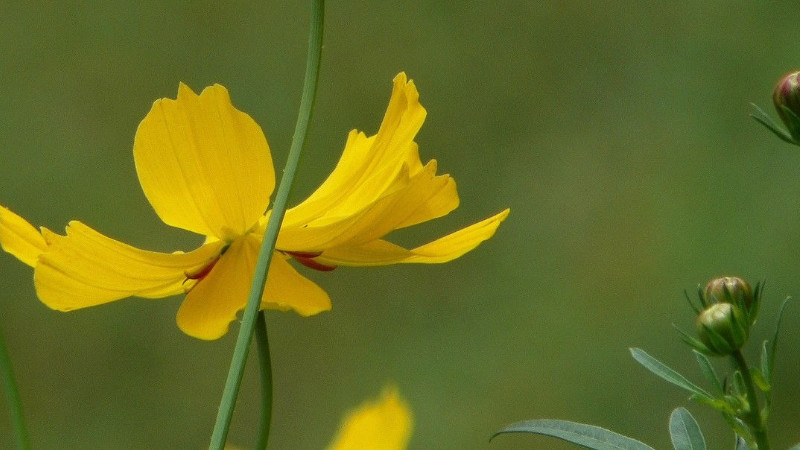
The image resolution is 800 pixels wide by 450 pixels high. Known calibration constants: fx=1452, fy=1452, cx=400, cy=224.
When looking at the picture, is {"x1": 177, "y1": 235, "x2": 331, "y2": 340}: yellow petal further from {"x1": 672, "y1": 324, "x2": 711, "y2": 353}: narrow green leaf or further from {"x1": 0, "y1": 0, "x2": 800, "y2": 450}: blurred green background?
{"x1": 0, "y1": 0, "x2": 800, "y2": 450}: blurred green background

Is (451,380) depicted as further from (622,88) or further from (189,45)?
(189,45)

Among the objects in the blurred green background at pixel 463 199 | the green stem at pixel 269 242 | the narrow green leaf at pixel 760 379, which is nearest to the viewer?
the green stem at pixel 269 242

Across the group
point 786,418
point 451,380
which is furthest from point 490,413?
point 786,418

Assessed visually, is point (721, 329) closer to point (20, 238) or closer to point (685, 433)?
point (685, 433)

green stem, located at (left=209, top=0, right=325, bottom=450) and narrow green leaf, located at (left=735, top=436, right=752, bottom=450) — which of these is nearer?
green stem, located at (left=209, top=0, right=325, bottom=450)

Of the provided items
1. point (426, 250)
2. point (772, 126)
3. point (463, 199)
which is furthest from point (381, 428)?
point (463, 199)

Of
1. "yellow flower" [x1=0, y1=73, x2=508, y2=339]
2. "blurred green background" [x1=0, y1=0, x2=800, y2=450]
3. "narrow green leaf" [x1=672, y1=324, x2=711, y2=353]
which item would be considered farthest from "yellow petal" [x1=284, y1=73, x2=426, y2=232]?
"blurred green background" [x1=0, y1=0, x2=800, y2=450]

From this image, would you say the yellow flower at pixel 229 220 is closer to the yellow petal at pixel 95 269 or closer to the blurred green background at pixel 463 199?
the yellow petal at pixel 95 269

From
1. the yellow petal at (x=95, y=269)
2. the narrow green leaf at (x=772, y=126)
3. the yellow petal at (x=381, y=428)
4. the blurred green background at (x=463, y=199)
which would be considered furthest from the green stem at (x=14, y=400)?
the blurred green background at (x=463, y=199)
